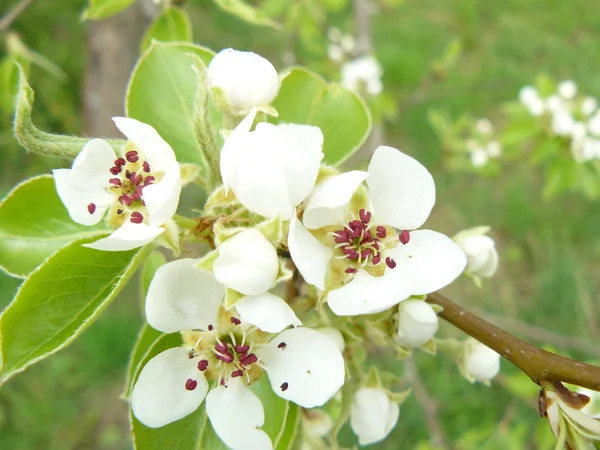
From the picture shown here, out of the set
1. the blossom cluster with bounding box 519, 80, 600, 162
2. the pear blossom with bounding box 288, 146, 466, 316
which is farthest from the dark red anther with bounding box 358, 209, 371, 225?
the blossom cluster with bounding box 519, 80, 600, 162

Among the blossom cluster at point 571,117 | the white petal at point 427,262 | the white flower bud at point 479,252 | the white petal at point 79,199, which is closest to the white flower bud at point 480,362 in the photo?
the white flower bud at point 479,252

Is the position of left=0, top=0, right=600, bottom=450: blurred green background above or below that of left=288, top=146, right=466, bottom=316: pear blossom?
below

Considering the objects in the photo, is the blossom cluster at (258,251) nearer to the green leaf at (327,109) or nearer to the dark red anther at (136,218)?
the dark red anther at (136,218)

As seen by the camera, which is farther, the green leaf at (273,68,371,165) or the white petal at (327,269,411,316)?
the green leaf at (273,68,371,165)

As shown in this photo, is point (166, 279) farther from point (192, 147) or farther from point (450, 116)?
point (450, 116)

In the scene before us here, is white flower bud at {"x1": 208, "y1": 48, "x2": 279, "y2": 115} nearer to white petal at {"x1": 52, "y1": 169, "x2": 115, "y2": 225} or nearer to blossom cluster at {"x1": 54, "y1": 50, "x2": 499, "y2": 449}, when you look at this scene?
blossom cluster at {"x1": 54, "y1": 50, "x2": 499, "y2": 449}

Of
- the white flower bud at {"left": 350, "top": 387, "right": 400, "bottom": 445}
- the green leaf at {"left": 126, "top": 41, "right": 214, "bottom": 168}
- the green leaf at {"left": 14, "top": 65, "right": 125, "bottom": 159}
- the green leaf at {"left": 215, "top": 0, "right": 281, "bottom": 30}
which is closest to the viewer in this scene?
the green leaf at {"left": 14, "top": 65, "right": 125, "bottom": 159}
